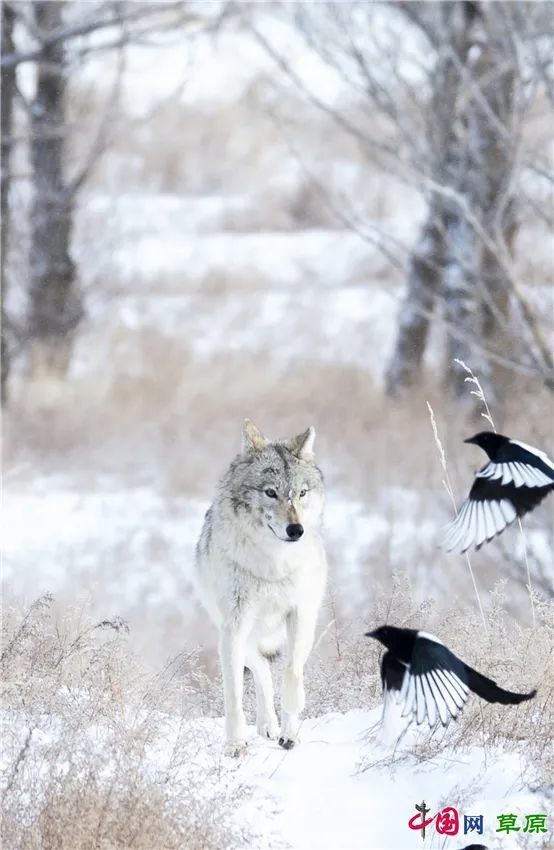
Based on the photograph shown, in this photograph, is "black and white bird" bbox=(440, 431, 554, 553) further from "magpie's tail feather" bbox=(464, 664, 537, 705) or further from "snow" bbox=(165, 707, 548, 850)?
"snow" bbox=(165, 707, 548, 850)

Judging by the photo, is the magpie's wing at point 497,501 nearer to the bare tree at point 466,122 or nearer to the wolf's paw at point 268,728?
the wolf's paw at point 268,728

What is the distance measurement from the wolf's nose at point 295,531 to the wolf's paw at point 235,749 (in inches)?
31.3

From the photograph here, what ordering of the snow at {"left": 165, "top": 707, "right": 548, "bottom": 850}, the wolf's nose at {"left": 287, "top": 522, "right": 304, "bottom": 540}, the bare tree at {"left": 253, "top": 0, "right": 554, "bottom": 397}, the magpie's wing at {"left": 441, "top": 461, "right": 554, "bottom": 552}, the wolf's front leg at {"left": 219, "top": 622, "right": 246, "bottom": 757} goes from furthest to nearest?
the bare tree at {"left": 253, "top": 0, "right": 554, "bottom": 397} → the wolf's front leg at {"left": 219, "top": 622, "right": 246, "bottom": 757} → the wolf's nose at {"left": 287, "top": 522, "right": 304, "bottom": 540} → the magpie's wing at {"left": 441, "top": 461, "right": 554, "bottom": 552} → the snow at {"left": 165, "top": 707, "right": 548, "bottom": 850}

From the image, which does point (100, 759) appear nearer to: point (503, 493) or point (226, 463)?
point (503, 493)

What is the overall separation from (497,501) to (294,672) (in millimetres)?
1070

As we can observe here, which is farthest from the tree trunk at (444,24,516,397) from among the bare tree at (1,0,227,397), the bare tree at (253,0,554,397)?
the bare tree at (1,0,227,397)

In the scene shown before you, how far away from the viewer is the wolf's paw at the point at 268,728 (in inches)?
212

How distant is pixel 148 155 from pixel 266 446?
29.8 m

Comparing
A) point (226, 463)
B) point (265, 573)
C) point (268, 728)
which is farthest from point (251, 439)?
point (226, 463)

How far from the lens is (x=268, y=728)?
17.7 feet

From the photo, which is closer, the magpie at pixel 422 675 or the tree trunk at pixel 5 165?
the magpie at pixel 422 675

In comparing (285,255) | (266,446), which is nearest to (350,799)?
(266,446)

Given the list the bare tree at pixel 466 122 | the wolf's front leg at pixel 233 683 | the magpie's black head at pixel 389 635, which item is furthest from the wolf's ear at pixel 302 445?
the bare tree at pixel 466 122

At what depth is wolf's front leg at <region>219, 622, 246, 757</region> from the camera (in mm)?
5043
